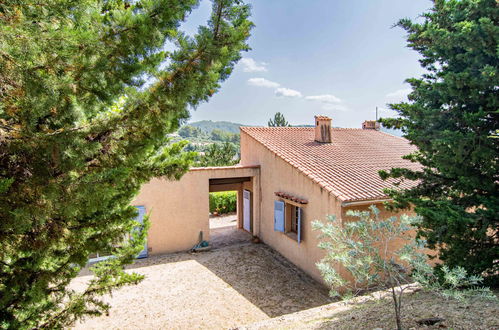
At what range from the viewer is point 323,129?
15242mm

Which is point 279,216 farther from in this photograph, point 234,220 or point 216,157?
point 216,157

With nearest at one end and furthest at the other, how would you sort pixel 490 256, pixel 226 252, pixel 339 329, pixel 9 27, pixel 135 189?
pixel 9 27 < pixel 135 189 < pixel 339 329 < pixel 490 256 < pixel 226 252

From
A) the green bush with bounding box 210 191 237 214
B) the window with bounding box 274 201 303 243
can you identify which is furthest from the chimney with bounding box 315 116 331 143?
the green bush with bounding box 210 191 237 214

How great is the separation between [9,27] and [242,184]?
14.4 m

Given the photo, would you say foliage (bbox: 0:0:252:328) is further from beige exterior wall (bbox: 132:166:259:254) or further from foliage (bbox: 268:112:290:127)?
foliage (bbox: 268:112:290:127)

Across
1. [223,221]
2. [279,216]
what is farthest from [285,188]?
[223,221]

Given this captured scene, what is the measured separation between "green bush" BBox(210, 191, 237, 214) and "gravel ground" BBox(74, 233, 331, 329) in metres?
8.01

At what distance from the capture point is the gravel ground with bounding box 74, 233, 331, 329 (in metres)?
8.01

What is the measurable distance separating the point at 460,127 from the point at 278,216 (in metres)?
7.49

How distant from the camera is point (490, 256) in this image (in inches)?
235

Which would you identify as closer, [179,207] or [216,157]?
[179,207]

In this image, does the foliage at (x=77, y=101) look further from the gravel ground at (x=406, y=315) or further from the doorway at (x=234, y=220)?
the doorway at (x=234, y=220)

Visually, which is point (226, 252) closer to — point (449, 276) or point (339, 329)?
point (339, 329)

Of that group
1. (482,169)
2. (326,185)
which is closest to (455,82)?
(482,169)
